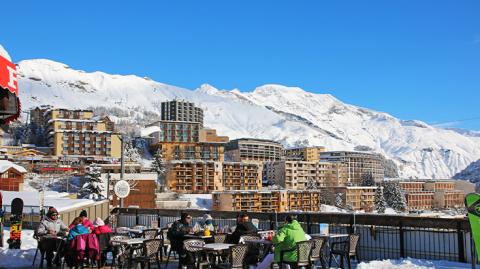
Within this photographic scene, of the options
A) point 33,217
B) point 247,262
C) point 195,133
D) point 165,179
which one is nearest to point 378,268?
point 247,262

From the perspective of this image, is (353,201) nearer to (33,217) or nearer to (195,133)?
(195,133)

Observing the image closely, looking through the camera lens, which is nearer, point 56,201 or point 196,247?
point 196,247

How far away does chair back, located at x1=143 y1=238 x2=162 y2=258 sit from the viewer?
10711 mm

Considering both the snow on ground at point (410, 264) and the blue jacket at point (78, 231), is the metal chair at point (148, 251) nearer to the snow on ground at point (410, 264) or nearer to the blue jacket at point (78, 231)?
the blue jacket at point (78, 231)

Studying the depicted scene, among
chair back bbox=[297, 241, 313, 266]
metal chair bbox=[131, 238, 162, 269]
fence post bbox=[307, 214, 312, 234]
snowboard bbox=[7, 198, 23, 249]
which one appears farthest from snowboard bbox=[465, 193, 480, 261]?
snowboard bbox=[7, 198, 23, 249]

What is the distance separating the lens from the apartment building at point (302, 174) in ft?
485

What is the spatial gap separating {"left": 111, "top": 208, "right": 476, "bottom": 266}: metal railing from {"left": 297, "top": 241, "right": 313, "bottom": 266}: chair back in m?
3.79

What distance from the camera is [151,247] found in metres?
10.9

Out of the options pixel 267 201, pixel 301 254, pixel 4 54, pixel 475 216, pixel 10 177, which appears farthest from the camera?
pixel 267 201

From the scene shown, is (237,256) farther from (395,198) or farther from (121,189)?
(395,198)

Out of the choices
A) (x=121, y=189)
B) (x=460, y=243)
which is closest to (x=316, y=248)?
(x=460, y=243)

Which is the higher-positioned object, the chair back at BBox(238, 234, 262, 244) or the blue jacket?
the blue jacket

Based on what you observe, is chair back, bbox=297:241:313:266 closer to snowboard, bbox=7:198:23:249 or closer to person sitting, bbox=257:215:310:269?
person sitting, bbox=257:215:310:269

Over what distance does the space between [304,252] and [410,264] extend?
331 cm
